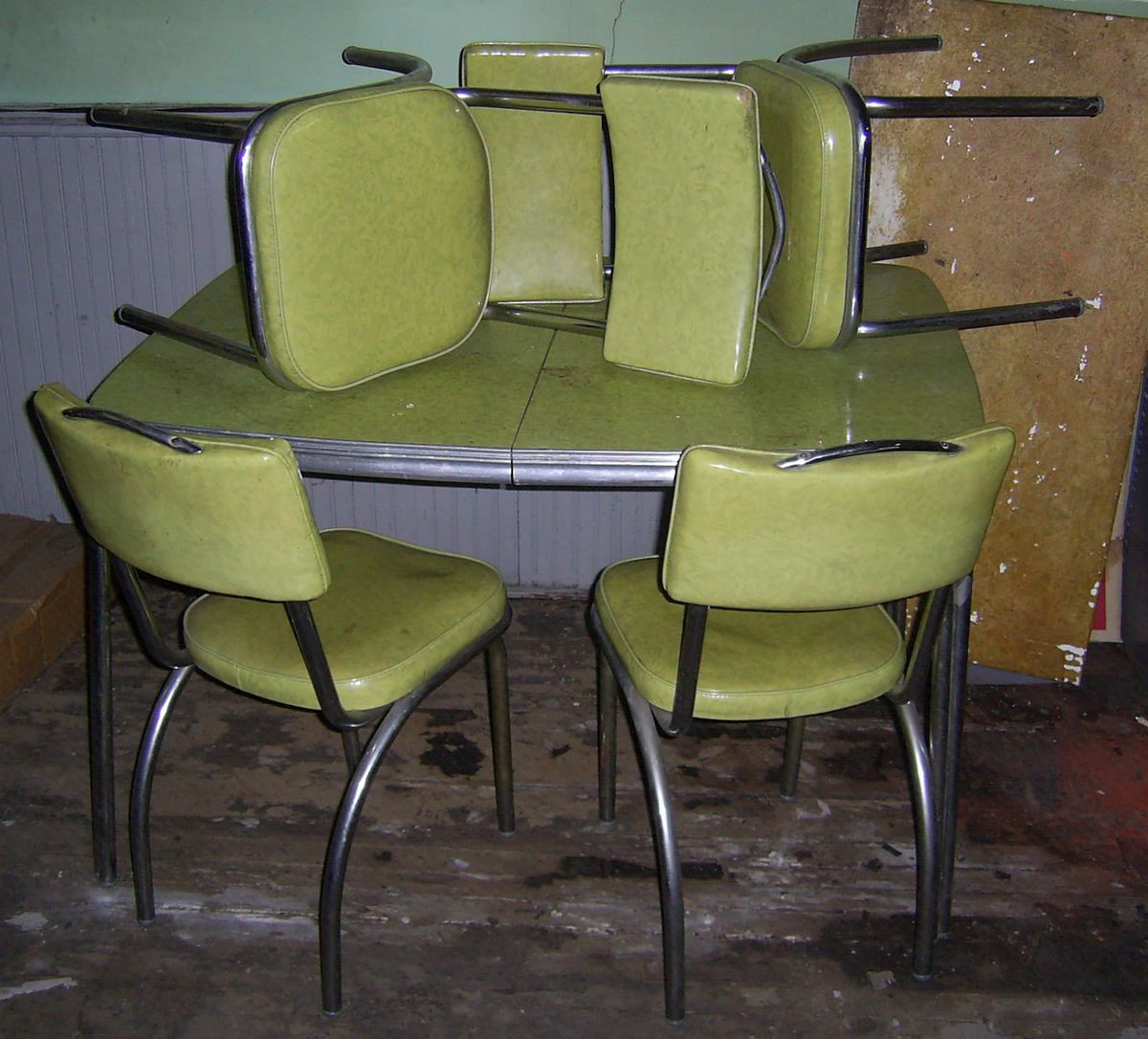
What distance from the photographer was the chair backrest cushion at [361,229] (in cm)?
144

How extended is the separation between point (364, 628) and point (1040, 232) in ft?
4.03

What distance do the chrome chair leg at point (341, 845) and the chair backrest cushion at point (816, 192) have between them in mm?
700

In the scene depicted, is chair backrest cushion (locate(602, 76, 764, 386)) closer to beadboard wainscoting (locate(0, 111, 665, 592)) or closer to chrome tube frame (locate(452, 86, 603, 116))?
chrome tube frame (locate(452, 86, 603, 116))

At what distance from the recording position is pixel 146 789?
1628 mm

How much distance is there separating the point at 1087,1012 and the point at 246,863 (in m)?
1.15

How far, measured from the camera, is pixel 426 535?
8.18 feet

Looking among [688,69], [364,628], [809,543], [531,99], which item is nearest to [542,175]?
[531,99]

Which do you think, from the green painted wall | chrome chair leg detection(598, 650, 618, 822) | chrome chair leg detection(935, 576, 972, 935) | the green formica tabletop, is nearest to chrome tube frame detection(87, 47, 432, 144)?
the green painted wall

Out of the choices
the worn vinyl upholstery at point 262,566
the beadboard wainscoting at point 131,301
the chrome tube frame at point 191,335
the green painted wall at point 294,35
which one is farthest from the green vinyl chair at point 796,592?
the green painted wall at point 294,35

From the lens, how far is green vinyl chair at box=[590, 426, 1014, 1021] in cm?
121

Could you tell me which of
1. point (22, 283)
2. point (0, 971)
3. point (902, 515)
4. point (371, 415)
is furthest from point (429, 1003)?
point (22, 283)

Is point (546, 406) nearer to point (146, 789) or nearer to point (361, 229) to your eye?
point (361, 229)

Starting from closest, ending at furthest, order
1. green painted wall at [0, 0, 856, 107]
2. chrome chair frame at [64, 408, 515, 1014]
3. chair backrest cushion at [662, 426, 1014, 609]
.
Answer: chair backrest cushion at [662, 426, 1014, 609]
chrome chair frame at [64, 408, 515, 1014]
green painted wall at [0, 0, 856, 107]

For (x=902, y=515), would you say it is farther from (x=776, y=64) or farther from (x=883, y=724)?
(x=883, y=724)
